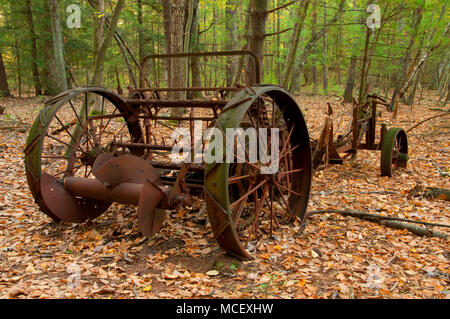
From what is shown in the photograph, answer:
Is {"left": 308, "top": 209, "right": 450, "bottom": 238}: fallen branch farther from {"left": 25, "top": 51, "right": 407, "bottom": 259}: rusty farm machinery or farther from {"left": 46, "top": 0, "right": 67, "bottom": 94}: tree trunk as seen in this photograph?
{"left": 46, "top": 0, "right": 67, "bottom": 94}: tree trunk

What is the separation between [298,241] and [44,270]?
283 centimetres

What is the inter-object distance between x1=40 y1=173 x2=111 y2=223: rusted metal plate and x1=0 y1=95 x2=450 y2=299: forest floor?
0.75ft

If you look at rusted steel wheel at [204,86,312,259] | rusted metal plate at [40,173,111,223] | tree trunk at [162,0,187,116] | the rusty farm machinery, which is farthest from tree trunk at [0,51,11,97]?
rusted steel wheel at [204,86,312,259]

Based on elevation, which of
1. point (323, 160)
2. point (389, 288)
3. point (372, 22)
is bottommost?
point (389, 288)

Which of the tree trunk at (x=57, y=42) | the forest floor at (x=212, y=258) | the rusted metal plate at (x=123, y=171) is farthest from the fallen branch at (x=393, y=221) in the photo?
the tree trunk at (x=57, y=42)

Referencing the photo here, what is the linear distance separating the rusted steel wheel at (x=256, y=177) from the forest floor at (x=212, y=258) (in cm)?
29

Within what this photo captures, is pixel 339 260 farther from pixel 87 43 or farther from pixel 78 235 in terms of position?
pixel 87 43

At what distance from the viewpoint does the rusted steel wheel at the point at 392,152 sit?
6.64 metres

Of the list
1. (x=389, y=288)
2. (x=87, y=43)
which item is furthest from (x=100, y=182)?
(x=87, y=43)

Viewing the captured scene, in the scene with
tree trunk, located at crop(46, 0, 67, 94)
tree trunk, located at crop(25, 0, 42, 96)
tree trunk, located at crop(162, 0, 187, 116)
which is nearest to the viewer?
Answer: tree trunk, located at crop(162, 0, 187, 116)

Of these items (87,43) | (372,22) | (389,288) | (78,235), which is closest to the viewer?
(389,288)

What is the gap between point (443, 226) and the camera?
13.6 feet

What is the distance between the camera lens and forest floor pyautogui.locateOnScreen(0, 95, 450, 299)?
300 cm

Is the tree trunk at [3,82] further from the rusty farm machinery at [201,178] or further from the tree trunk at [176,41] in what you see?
the rusty farm machinery at [201,178]
